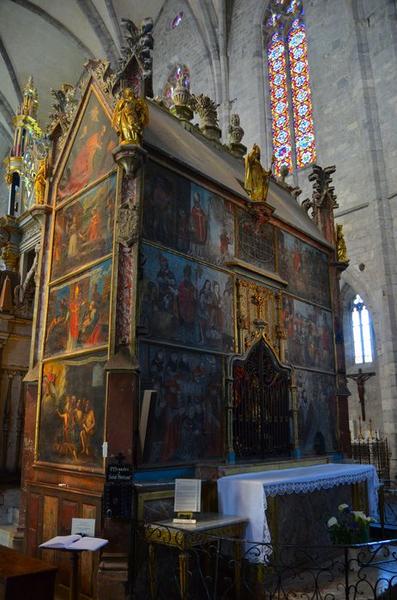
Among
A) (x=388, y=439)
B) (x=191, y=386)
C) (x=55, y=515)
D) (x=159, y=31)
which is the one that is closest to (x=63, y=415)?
(x=55, y=515)

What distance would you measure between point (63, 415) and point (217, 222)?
12.4 feet

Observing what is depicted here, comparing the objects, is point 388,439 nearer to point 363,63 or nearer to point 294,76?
point 363,63

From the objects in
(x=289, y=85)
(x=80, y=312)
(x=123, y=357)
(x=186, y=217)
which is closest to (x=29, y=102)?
(x=289, y=85)

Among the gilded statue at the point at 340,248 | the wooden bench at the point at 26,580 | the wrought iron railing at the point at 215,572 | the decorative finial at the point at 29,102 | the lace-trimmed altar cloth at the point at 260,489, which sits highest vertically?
the decorative finial at the point at 29,102

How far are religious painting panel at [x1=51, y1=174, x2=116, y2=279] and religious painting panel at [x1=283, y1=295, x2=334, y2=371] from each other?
3.84m

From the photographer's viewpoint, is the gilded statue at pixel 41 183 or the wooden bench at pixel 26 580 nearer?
the wooden bench at pixel 26 580

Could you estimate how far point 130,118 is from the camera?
22.6ft

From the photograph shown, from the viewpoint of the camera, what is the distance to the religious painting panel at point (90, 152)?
762 centimetres

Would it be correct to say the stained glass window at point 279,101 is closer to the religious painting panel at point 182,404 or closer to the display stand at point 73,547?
the religious painting panel at point 182,404

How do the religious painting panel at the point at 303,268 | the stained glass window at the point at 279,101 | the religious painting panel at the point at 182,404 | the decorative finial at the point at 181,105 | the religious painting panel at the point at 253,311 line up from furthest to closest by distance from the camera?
the stained glass window at the point at 279,101 → the decorative finial at the point at 181,105 → the religious painting panel at the point at 303,268 → the religious painting panel at the point at 253,311 → the religious painting panel at the point at 182,404

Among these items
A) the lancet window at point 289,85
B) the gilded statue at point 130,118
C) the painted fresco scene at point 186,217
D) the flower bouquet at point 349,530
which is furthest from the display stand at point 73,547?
the lancet window at point 289,85

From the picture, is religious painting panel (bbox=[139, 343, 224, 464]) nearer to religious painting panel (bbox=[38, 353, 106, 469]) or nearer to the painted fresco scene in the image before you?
religious painting panel (bbox=[38, 353, 106, 469])

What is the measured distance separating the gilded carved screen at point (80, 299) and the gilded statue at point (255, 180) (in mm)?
2716

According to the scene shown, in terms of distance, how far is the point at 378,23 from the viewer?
56.7 ft
